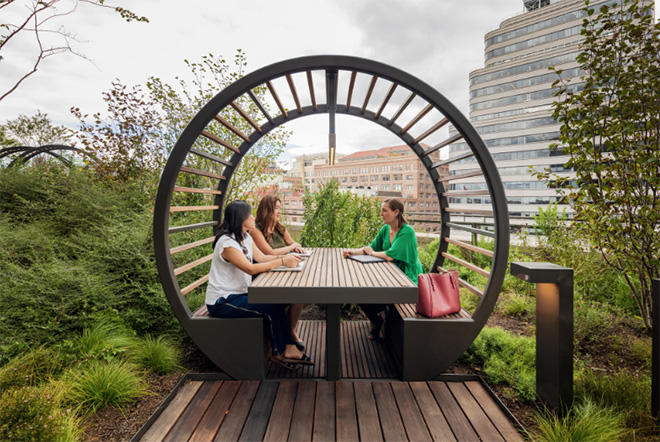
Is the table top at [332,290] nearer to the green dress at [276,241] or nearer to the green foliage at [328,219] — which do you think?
the green dress at [276,241]

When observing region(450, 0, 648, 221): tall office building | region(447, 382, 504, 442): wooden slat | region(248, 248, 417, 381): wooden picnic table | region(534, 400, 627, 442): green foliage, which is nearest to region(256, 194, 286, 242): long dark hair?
region(248, 248, 417, 381): wooden picnic table

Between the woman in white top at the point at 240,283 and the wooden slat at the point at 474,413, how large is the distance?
1164mm

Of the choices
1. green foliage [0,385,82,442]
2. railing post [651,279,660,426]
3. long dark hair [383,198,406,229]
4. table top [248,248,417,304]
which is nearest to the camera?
green foliage [0,385,82,442]

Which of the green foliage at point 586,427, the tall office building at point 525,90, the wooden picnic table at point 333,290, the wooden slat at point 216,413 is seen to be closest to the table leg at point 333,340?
the wooden picnic table at point 333,290

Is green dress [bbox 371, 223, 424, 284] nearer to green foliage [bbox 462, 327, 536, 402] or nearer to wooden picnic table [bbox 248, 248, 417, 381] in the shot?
wooden picnic table [bbox 248, 248, 417, 381]

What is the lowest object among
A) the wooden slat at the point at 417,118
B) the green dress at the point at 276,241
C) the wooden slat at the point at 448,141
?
the green dress at the point at 276,241

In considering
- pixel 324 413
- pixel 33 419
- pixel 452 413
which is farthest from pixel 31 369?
pixel 452 413

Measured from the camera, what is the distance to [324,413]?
206 centimetres

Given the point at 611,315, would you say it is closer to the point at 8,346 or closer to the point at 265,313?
the point at 265,313

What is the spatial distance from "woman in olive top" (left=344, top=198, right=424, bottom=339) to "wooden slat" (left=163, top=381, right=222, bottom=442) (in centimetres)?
160

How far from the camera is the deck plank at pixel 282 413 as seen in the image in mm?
1852

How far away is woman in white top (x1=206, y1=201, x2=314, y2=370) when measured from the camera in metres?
2.41

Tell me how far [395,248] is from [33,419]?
272 centimetres

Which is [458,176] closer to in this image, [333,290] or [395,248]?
[395,248]
